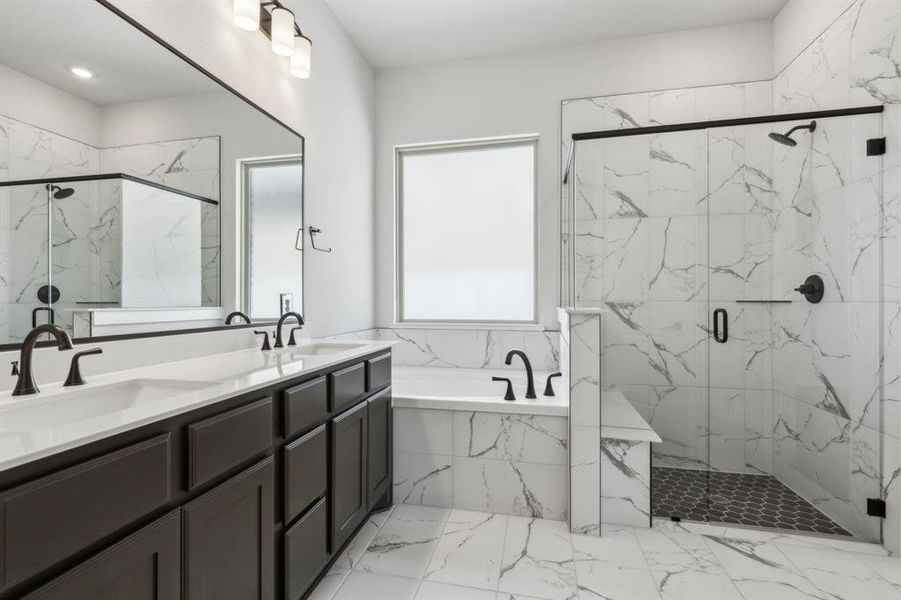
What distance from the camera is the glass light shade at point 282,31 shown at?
6.61 feet

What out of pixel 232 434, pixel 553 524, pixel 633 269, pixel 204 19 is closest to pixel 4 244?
pixel 232 434

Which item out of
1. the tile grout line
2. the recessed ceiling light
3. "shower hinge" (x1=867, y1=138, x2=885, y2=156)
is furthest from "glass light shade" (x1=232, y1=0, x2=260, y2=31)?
"shower hinge" (x1=867, y1=138, x2=885, y2=156)

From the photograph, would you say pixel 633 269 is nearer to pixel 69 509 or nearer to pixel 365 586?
pixel 365 586

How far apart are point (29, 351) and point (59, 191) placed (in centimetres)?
48

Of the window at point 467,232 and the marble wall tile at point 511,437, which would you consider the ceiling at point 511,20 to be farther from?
the marble wall tile at point 511,437

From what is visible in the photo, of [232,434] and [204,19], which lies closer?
[232,434]

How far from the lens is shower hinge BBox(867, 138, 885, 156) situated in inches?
75.8

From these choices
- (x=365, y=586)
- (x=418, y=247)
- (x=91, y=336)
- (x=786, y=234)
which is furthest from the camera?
(x=418, y=247)

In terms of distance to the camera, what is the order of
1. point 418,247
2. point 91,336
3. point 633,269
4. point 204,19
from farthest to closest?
point 418,247 → point 633,269 → point 204,19 → point 91,336

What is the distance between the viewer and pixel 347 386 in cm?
174

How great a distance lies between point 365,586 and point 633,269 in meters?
2.03

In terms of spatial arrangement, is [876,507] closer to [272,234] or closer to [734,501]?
[734,501]

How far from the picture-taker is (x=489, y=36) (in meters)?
3.07

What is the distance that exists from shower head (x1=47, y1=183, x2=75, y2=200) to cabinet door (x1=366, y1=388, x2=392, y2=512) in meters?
1.27
